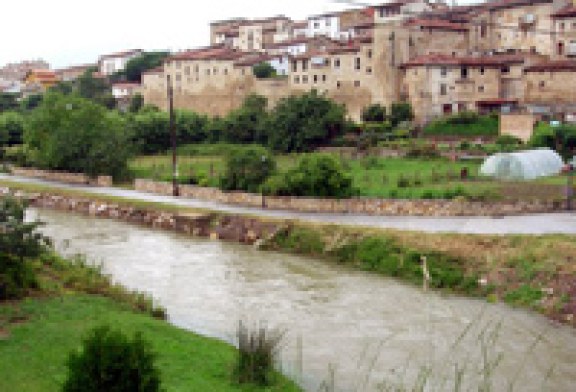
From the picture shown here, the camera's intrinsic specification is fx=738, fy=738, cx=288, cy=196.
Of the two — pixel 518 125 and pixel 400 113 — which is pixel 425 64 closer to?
pixel 400 113

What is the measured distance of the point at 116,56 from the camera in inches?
4090

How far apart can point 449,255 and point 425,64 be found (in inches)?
1163

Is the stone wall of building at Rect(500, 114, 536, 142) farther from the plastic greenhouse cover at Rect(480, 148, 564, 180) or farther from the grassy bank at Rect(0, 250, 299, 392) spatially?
the grassy bank at Rect(0, 250, 299, 392)

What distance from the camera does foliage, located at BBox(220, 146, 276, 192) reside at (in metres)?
32.9

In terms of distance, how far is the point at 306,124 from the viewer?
1911 inches

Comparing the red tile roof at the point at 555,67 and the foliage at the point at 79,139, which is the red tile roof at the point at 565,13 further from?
the foliage at the point at 79,139

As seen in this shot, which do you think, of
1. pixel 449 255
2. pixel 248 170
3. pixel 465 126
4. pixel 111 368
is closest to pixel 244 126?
pixel 465 126

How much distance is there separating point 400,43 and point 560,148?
1718 centimetres

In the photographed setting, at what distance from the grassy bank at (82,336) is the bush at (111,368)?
1.74 meters

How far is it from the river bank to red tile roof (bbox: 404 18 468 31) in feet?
93.6

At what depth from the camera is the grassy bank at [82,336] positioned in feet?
39.2

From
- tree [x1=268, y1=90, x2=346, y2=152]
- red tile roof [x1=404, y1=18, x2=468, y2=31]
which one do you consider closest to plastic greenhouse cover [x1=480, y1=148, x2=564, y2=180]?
tree [x1=268, y1=90, x2=346, y2=152]

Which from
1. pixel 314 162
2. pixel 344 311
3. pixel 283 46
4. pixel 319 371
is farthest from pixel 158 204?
pixel 283 46

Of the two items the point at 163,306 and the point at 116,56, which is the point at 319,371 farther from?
the point at 116,56
